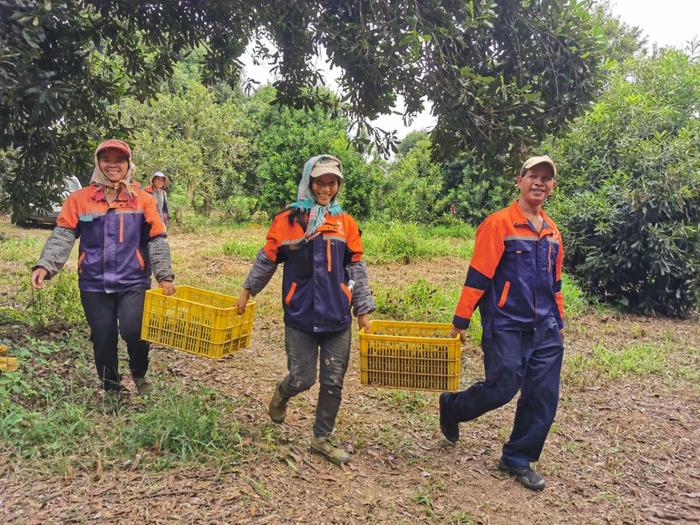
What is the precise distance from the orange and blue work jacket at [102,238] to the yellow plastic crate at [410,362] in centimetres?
174

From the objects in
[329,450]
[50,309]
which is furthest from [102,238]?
[50,309]

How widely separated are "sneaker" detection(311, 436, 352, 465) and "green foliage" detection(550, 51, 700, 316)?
6.57 m

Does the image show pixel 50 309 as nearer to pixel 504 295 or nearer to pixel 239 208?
pixel 504 295

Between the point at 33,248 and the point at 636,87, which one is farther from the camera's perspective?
the point at 33,248

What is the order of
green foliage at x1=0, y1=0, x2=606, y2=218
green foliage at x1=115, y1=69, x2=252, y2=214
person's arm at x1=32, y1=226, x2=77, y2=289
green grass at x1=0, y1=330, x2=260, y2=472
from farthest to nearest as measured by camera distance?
green foliage at x1=115, y1=69, x2=252, y2=214
green foliage at x1=0, y1=0, x2=606, y2=218
person's arm at x1=32, y1=226, x2=77, y2=289
green grass at x1=0, y1=330, x2=260, y2=472

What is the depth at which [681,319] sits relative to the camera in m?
9.05

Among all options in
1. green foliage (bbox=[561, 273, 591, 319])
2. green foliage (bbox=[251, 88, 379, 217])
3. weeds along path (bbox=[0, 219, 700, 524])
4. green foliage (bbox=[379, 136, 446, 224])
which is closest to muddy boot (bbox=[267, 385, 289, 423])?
weeds along path (bbox=[0, 219, 700, 524])

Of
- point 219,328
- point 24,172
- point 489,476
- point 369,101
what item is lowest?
point 489,476

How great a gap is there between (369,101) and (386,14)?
856mm

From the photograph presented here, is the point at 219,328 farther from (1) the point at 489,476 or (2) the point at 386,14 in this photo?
(2) the point at 386,14

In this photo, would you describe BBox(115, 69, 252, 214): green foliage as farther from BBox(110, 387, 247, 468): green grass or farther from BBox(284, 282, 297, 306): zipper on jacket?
BBox(284, 282, 297, 306): zipper on jacket

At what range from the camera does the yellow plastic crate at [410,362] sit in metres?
3.67

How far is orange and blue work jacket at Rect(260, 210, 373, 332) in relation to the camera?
11.9ft

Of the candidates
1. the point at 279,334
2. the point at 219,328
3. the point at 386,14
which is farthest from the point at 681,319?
the point at 219,328
